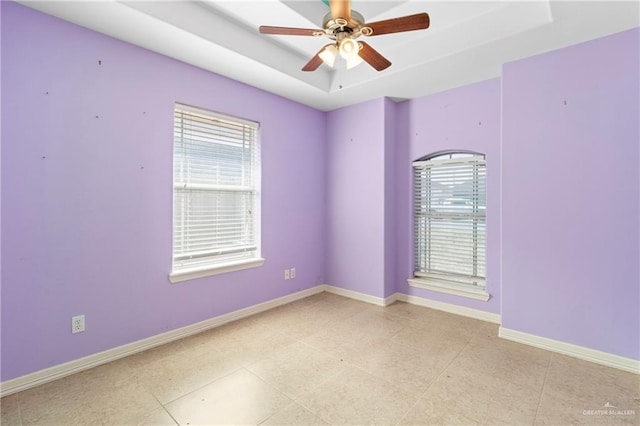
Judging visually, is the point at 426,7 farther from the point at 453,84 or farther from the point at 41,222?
the point at 41,222

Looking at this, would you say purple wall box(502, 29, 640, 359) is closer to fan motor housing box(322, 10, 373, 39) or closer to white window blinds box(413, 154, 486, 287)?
white window blinds box(413, 154, 486, 287)

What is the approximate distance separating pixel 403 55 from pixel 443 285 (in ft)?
8.61

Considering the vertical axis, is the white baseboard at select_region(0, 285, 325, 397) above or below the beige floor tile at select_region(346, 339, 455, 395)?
above

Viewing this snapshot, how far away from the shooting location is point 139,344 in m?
2.52

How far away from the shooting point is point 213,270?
3.02 metres

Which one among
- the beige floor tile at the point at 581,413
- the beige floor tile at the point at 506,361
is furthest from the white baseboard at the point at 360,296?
the beige floor tile at the point at 581,413

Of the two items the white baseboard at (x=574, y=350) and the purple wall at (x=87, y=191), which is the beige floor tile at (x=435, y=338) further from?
the purple wall at (x=87, y=191)

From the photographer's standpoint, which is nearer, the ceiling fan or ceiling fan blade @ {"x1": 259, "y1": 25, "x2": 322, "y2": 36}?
the ceiling fan

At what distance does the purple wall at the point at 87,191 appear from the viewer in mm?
1981

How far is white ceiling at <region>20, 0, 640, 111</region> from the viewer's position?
6.89 ft

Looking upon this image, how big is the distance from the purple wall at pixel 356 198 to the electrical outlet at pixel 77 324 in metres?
2.86

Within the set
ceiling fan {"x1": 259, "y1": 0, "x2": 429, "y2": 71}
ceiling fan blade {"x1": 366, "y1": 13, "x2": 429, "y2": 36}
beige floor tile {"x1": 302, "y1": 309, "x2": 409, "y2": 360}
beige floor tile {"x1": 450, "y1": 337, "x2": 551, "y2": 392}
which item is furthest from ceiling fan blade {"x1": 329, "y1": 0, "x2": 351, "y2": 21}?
beige floor tile {"x1": 450, "y1": 337, "x2": 551, "y2": 392}

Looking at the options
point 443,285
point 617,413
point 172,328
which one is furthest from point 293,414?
point 443,285

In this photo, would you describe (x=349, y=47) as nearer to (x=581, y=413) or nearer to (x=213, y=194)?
(x=213, y=194)
